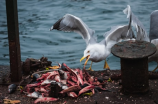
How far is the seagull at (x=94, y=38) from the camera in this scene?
605 cm

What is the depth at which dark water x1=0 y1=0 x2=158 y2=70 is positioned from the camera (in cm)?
927

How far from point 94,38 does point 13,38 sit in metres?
2.29

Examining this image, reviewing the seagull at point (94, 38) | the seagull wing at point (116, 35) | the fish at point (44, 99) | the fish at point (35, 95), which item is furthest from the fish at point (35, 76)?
the seagull wing at point (116, 35)

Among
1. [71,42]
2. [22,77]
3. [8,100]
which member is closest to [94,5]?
[71,42]

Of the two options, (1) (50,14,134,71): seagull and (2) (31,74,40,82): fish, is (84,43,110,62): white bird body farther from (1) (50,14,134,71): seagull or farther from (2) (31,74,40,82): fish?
(2) (31,74,40,82): fish

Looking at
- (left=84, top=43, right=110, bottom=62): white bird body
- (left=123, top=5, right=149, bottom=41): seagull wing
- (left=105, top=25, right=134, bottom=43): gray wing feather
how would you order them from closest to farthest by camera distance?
(left=123, top=5, right=149, bottom=41): seagull wing < (left=84, top=43, right=110, bottom=62): white bird body < (left=105, top=25, right=134, bottom=43): gray wing feather

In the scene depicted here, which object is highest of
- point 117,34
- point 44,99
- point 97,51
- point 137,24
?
point 137,24

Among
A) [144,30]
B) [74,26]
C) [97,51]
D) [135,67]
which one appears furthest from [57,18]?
[135,67]

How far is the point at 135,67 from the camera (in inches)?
170

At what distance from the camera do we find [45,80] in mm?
4773

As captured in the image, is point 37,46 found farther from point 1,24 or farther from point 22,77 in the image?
point 22,77

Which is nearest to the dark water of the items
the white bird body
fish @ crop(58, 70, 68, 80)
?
the white bird body

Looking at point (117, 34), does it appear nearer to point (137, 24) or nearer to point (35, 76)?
point (137, 24)

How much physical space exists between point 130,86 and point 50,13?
9268 millimetres
